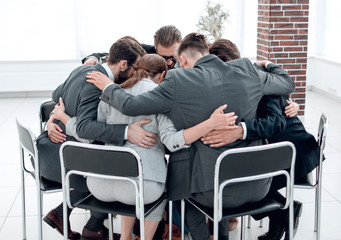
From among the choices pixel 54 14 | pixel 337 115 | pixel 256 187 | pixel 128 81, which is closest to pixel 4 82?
pixel 54 14

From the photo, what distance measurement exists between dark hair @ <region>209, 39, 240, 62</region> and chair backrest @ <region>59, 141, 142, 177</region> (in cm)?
88

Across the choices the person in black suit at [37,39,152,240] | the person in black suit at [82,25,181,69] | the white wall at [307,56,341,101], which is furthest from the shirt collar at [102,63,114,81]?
the white wall at [307,56,341,101]

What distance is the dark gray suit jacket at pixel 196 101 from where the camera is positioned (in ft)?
7.55

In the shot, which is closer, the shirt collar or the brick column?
the shirt collar

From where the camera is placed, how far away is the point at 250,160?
221 cm

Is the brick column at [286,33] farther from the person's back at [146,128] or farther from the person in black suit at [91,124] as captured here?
the person's back at [146,128]

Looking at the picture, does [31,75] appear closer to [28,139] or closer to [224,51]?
[28,139]

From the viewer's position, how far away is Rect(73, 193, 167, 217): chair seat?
92.5 inches

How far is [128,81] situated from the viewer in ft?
8.25

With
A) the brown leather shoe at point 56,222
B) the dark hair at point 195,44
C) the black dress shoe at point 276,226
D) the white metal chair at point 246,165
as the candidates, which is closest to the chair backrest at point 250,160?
the white metal chair at point 246,165

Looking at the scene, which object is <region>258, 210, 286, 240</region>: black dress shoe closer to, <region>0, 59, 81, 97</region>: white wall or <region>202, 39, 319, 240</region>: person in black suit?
<region>202, 39, 319, 240</region>: person in black suit

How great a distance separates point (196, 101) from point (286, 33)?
3.70 m

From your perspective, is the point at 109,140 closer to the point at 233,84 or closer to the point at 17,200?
the point at 233,84

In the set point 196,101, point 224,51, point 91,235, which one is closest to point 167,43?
point 224,51
